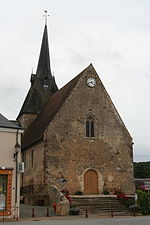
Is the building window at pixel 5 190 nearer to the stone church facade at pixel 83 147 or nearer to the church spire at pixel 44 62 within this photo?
the stone church facade at pixel 83 147

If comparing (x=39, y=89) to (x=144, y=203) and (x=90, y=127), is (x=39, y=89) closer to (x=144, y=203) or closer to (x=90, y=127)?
(x=90, y=127)

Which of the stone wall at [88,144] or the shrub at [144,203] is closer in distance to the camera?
the shrub at [144,203]

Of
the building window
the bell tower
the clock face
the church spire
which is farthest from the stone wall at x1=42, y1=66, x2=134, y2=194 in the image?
the church spire

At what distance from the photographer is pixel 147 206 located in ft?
67.3

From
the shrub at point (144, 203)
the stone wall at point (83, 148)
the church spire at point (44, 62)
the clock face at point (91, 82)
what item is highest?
the church spire at point (44, 62)

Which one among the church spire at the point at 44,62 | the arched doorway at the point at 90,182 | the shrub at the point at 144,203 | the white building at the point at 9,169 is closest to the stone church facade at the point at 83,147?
the arched doorway at the point at 90,182

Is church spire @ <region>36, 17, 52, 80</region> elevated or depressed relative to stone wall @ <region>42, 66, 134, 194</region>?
elevated

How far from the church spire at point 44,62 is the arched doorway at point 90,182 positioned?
50.7 ft

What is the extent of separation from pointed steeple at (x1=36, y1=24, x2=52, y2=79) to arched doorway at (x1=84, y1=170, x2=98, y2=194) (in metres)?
15.6

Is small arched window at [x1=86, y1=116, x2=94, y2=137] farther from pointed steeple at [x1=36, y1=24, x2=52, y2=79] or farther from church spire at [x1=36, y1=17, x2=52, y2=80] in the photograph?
pointed steeple at [x1=36, y1=24, x2=52, y2=79]

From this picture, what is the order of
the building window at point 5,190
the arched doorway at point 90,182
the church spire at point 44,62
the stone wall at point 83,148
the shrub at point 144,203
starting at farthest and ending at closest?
the church spire at point 44,62
the arched doorway at point 90,182
the stone wall at point 83,148
the shrub at point 144,203
the building window at point 5,190

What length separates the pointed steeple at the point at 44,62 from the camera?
3791cm

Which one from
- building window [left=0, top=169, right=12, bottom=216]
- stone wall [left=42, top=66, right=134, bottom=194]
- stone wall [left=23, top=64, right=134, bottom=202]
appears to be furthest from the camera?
stone wall [left=42, top=66, right=134, bottom=194]

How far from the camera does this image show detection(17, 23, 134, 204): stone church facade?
24141 millimetres
